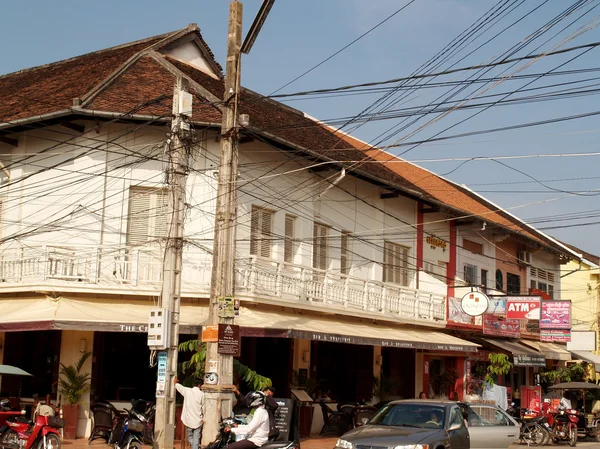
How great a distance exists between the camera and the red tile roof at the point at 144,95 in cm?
2120

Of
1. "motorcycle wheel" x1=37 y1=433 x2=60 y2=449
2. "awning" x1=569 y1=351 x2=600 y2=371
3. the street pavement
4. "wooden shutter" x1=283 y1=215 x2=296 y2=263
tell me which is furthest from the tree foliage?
"awning" x1=569 y1=351 x2=600 y2=371

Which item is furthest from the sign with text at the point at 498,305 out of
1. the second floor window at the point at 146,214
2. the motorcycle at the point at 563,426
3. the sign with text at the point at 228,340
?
the sign with text at the point at 228,340

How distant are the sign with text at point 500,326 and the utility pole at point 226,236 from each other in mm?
15579

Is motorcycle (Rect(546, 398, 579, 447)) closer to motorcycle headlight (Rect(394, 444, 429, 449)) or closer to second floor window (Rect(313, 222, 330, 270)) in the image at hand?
second floor window (Rect(313, 222, 330, 270))

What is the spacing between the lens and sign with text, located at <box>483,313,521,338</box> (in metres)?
29.5

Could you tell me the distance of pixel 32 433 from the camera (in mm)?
15648

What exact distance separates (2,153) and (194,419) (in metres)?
9.59

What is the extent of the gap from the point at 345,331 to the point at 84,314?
6.56 meters

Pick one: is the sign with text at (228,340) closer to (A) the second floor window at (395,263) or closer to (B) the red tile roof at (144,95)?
(B) the red tile roof at (144,95)

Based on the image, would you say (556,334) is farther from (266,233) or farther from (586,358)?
(266,233)

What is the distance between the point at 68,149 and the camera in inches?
824

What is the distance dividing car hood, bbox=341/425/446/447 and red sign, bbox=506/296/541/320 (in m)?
14.1

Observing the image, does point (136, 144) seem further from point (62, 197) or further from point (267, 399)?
point (267, 399)

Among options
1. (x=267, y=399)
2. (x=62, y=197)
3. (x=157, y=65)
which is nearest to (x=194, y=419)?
(x=267, y=399)
